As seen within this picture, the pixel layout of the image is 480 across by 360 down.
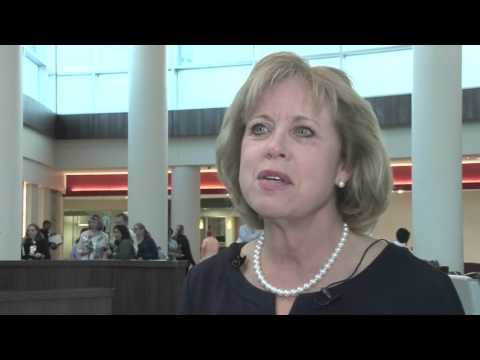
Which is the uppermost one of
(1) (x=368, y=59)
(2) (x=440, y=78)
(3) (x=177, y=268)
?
(1) (x=368, y=59)

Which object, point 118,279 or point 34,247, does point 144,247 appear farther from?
point 34,247

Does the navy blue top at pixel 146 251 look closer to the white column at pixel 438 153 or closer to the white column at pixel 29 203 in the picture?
the white column at pixel 438 153

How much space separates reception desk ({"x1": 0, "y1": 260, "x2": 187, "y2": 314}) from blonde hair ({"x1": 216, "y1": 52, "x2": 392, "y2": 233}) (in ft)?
19.1

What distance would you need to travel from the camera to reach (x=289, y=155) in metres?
1.28

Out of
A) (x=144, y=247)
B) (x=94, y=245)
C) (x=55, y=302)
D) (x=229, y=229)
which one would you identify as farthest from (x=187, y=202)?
(x=55, y=302)

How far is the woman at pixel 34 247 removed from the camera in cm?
941

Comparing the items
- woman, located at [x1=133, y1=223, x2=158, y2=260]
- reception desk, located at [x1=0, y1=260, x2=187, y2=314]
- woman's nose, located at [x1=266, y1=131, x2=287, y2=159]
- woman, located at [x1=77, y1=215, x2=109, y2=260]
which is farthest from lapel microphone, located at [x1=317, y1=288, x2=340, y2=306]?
woman, located at [x1=77, y1=215, x2=109, y2=260]

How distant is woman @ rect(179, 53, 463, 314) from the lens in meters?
1.29

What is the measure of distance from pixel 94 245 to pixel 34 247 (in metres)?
1.32

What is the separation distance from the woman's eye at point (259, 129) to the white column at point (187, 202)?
15.0 metres
